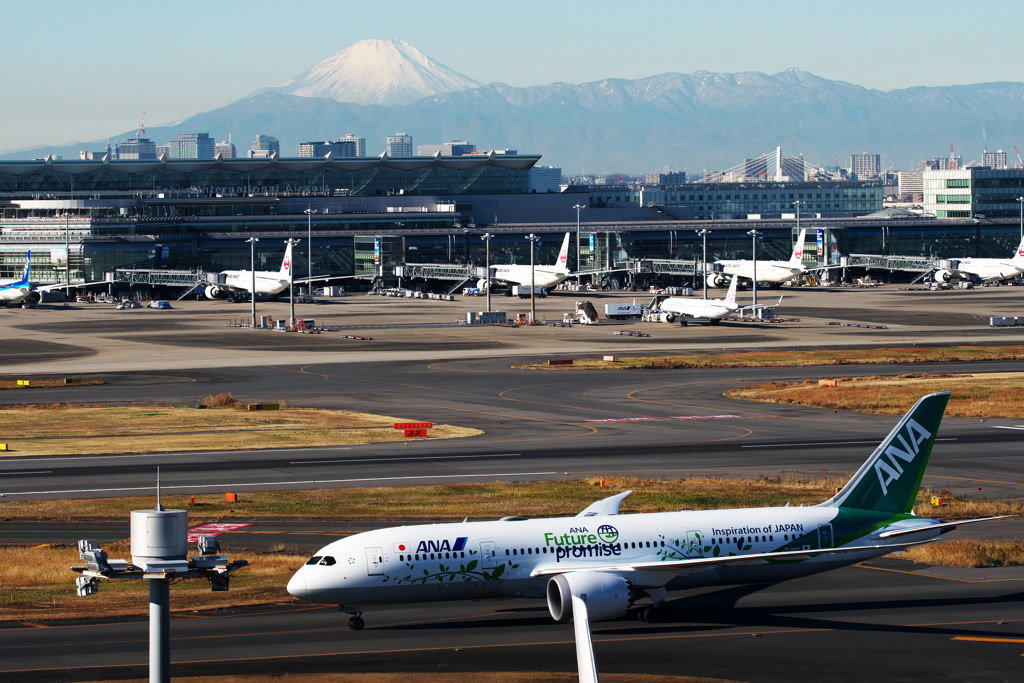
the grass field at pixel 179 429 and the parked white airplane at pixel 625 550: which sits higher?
the parked white airplane at pixel 625 550

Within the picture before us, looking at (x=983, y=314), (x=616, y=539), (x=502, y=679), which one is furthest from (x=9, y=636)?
(x=983, y=314)

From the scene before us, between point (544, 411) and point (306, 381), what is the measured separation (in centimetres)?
2721

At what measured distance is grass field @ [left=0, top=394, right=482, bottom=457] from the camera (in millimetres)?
75812

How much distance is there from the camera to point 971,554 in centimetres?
4544

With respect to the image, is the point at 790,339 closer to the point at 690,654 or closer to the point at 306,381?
the point at 306,381

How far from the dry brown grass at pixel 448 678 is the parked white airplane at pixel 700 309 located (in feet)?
415

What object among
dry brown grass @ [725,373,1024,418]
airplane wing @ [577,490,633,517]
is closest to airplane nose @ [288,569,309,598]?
airplane wing @ [577,490,633,517]

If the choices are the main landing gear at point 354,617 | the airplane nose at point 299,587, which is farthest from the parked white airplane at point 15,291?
the airplane nose at point 299,587

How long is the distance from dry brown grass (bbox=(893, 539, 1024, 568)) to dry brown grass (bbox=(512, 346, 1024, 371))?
6875cm

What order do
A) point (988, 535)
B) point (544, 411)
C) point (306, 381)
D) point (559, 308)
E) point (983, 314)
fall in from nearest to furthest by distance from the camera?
point (988, 535), point (544, 411), point (306, 381), point (983, 314), point (559, 308)

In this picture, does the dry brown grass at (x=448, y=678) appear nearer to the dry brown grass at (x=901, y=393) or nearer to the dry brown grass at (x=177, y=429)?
the dry brown grass at (x=177, y=429)

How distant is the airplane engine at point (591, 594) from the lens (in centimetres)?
3469

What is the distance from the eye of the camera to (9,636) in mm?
36625

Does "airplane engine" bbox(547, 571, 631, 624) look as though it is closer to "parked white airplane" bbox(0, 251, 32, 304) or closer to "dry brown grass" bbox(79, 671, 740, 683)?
"dry brown grass" bbox(79, 671, 740, 683)
